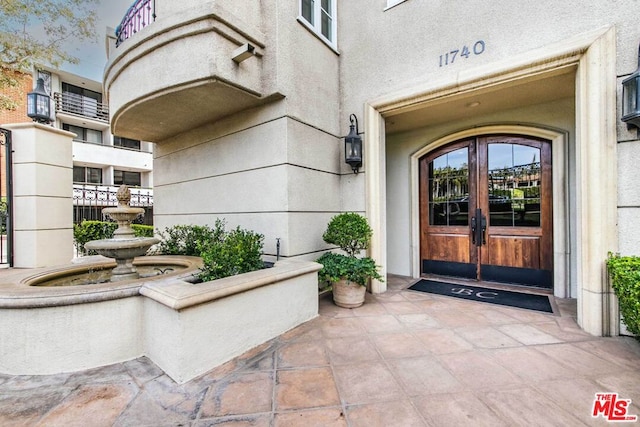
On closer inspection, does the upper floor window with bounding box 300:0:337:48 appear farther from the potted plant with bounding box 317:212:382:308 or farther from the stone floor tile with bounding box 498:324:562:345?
the stone floor tile with bounding box 498:324:562:345

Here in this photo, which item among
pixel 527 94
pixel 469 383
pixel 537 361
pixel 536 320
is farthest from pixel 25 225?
pixel 527 94

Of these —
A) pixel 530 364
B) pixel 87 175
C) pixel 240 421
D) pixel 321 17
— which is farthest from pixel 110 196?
pixel 530 364

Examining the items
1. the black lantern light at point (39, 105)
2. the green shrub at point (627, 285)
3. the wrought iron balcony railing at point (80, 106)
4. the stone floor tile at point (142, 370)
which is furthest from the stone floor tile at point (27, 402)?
the wrought iron balcony railing at point (80, 106)

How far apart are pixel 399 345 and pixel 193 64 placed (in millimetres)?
3630

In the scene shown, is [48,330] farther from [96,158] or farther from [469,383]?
[96,158]

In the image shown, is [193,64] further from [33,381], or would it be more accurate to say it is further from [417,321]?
[417,321]

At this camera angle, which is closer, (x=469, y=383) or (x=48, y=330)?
(x=469, y=383)

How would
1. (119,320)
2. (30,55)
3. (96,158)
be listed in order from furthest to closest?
Answer: (96,158) < (30,55) < (119,320)

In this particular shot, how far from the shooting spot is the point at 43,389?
6.72ft

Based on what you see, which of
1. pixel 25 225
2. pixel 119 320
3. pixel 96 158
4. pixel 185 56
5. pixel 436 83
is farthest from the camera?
pixel 96 158

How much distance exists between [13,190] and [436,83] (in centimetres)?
670

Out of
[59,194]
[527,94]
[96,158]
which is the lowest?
[59,194]

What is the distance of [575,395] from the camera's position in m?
1.87

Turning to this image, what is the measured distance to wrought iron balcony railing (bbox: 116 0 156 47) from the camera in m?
3.60
